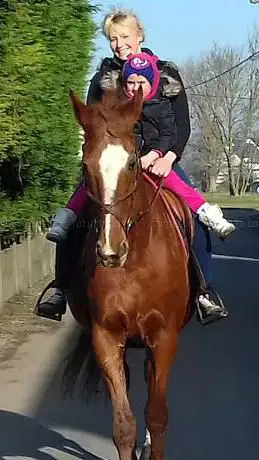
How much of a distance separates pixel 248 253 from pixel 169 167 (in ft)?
66.7

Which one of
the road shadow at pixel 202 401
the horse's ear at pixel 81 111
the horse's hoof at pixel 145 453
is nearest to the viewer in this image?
the horse's ear at pixel 81 111

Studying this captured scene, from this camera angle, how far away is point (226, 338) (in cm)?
1120

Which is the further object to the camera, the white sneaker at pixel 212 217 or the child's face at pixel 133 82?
the white sneaker at pixel 212 217

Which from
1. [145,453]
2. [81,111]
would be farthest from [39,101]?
[81,111]

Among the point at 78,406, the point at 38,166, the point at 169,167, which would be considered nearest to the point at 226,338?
the point at 78,406

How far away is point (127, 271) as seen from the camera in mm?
5434

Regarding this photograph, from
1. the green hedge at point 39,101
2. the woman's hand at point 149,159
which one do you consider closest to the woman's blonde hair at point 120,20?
the woman's hand at point 149,159

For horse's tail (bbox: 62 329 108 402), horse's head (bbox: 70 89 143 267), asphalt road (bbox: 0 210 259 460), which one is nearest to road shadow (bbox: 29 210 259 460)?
asphalt road (bbox: 0 210 259 460)

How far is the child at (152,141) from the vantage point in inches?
225

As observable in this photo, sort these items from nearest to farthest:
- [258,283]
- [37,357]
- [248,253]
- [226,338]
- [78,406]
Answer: [78,406] < [37,357] < [226,338] < [258,283] < [248,253]

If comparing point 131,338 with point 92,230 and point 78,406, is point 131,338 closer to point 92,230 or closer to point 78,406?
point 92,230

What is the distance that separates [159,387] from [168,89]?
187 centimetres

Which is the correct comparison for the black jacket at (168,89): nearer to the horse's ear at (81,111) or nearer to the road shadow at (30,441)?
the horse's ear at (81,111)

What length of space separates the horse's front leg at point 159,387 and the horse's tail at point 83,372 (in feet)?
2.84
